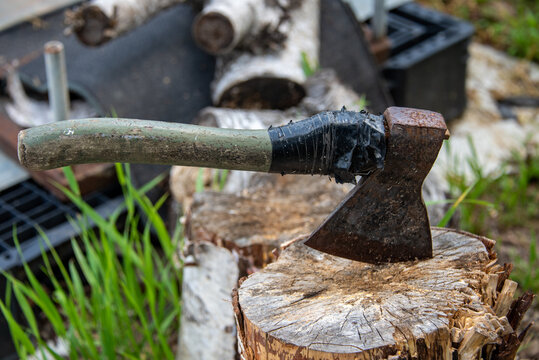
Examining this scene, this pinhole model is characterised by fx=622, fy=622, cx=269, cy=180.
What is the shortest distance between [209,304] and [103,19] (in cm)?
154

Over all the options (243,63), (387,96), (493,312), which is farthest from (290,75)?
(493,312)

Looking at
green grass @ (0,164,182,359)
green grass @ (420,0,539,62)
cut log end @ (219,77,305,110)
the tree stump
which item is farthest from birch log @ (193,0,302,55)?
green grass @ (420,0,539,62)

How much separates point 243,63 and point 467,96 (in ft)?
7.04

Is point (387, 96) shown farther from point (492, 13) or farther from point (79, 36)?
point (492, 13)

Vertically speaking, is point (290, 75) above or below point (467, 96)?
above

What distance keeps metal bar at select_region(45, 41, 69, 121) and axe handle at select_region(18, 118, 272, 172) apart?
123 cm

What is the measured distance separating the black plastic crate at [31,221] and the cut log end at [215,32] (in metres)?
0.81

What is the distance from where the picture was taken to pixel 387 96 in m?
3.60

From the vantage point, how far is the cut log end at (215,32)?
277 centimetres

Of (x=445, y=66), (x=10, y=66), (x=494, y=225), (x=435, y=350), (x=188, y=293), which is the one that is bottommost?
(x=494, y=225)

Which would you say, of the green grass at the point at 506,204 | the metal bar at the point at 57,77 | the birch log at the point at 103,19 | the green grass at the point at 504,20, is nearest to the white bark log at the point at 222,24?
the birch log at the point at 103,19

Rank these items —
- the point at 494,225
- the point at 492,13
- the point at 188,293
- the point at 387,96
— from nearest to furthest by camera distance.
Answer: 1. the point at 188,293
2. the point at 494,225
3. the point at 387,96
4. the point at 492,13

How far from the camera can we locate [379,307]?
54.2 inches

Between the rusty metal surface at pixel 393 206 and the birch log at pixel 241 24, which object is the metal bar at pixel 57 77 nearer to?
the birch log at pixel 241 24
